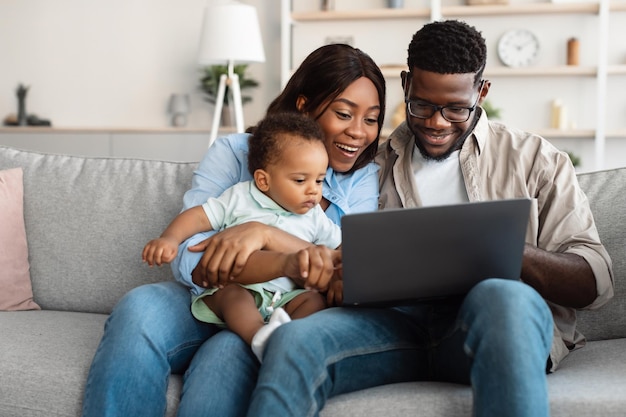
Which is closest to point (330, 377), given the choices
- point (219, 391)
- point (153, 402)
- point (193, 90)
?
point (219, 391)

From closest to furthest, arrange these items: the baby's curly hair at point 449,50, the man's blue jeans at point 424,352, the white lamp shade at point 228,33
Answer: the man's blue jeans at point 424,352 < the baby's curly hair at point 449,50 < the white lamp shade at point 228,33

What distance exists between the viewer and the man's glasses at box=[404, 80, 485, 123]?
1826 mm

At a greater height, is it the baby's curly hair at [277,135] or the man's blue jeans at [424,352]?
the baby's curly hair at [277,135]

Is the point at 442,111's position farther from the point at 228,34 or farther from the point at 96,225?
the point at 228,34

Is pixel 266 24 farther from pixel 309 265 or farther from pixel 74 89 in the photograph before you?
pixel 309 265

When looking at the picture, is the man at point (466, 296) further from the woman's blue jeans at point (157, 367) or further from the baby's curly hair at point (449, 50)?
the woman's blue jeans at point (157, 367)

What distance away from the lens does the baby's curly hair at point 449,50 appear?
1.82 meters

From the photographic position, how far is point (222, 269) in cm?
157

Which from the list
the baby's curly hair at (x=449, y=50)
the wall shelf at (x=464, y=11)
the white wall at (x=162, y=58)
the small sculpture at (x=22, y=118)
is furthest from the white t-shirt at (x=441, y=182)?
the small sculpture at (x=22, y=118)

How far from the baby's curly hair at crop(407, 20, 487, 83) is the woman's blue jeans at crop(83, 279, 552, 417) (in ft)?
1.86

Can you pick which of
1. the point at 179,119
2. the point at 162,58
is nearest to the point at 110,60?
the point at 162,58

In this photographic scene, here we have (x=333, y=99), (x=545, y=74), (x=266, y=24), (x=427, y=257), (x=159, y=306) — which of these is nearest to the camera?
(x=427, y=257)

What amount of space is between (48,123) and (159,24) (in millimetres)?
1051

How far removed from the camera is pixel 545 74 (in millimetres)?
5000
